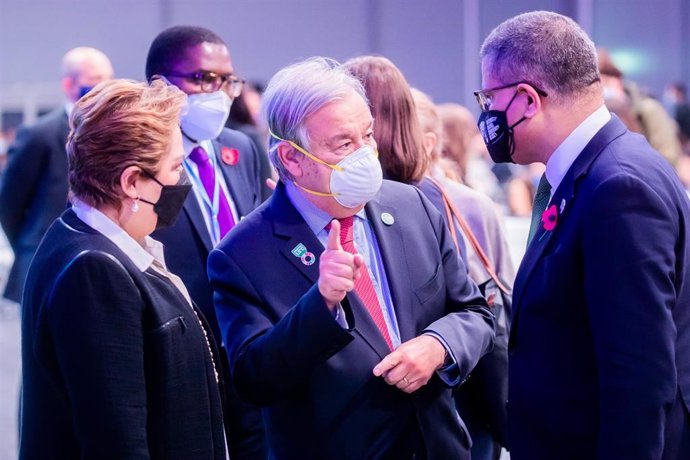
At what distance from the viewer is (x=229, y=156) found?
3.37 metres

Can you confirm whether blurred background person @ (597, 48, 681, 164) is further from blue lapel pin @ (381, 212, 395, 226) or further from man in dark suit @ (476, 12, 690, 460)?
man in dark suit @ (476, 12, 690, 460)

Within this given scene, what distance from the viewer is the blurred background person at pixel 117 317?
186cm

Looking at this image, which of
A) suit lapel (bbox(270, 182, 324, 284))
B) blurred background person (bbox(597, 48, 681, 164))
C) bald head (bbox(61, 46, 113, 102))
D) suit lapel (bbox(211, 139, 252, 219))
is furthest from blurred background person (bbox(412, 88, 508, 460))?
blurred background person (bbox(597, 48, 681, 164))

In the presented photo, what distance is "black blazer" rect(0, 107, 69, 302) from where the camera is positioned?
4234 millimetres

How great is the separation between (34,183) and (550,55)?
2.84 meters

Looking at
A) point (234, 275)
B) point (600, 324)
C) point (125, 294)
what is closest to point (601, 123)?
point (600, 324)

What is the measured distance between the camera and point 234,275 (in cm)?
232

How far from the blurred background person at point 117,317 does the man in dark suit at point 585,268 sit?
2.31ft

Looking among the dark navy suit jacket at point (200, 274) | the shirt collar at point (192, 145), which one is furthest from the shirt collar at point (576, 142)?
the shirt collar at point (192, 145)

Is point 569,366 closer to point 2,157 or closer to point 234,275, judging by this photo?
point 234,275

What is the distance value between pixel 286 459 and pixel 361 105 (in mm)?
879

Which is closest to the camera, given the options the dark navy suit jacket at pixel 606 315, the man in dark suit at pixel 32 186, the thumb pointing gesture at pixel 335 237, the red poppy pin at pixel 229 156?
the dark navy suit jacket at pixel 606 315

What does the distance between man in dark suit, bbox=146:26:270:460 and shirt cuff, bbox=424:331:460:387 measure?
91 centimetres

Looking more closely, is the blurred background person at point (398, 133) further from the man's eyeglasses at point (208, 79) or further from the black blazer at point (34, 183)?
the black blazer at point (34, 183)
